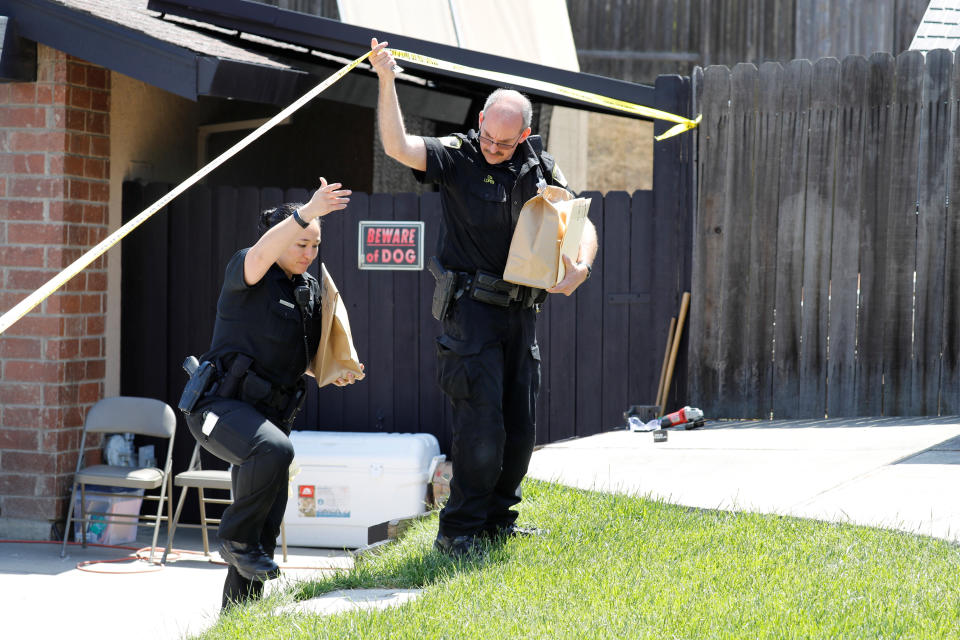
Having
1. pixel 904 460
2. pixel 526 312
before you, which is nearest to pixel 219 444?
pixel 526 312

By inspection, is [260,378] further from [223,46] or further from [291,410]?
[223,46]

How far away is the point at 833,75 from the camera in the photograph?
7191mm

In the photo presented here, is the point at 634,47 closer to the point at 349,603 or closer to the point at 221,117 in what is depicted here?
the point at 221,117

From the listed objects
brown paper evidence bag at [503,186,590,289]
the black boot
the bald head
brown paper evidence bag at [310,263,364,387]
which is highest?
the bald head

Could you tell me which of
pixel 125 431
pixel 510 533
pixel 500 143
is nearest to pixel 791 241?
pixel 500 143

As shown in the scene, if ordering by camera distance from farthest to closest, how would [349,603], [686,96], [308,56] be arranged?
[308,56] < [686,96] < [349,603]

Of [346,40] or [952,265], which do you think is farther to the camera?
[346,40]

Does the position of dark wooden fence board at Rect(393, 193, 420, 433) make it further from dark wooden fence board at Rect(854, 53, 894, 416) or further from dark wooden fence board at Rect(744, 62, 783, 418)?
dark wooden fence board at Rect(854, 53, 894, 416)

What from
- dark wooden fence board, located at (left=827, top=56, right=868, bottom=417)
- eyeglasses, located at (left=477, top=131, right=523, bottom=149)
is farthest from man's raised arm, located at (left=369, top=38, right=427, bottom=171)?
dark wooden fence board, located at (left=827, top=56, right=868, bottom=417)

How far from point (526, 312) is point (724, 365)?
125 inches

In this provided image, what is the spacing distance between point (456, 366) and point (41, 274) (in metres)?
4.56

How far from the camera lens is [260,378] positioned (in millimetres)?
4770

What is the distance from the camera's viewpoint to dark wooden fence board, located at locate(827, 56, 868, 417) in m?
7.14

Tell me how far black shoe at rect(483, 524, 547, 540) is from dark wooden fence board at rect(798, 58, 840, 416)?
3199mm
